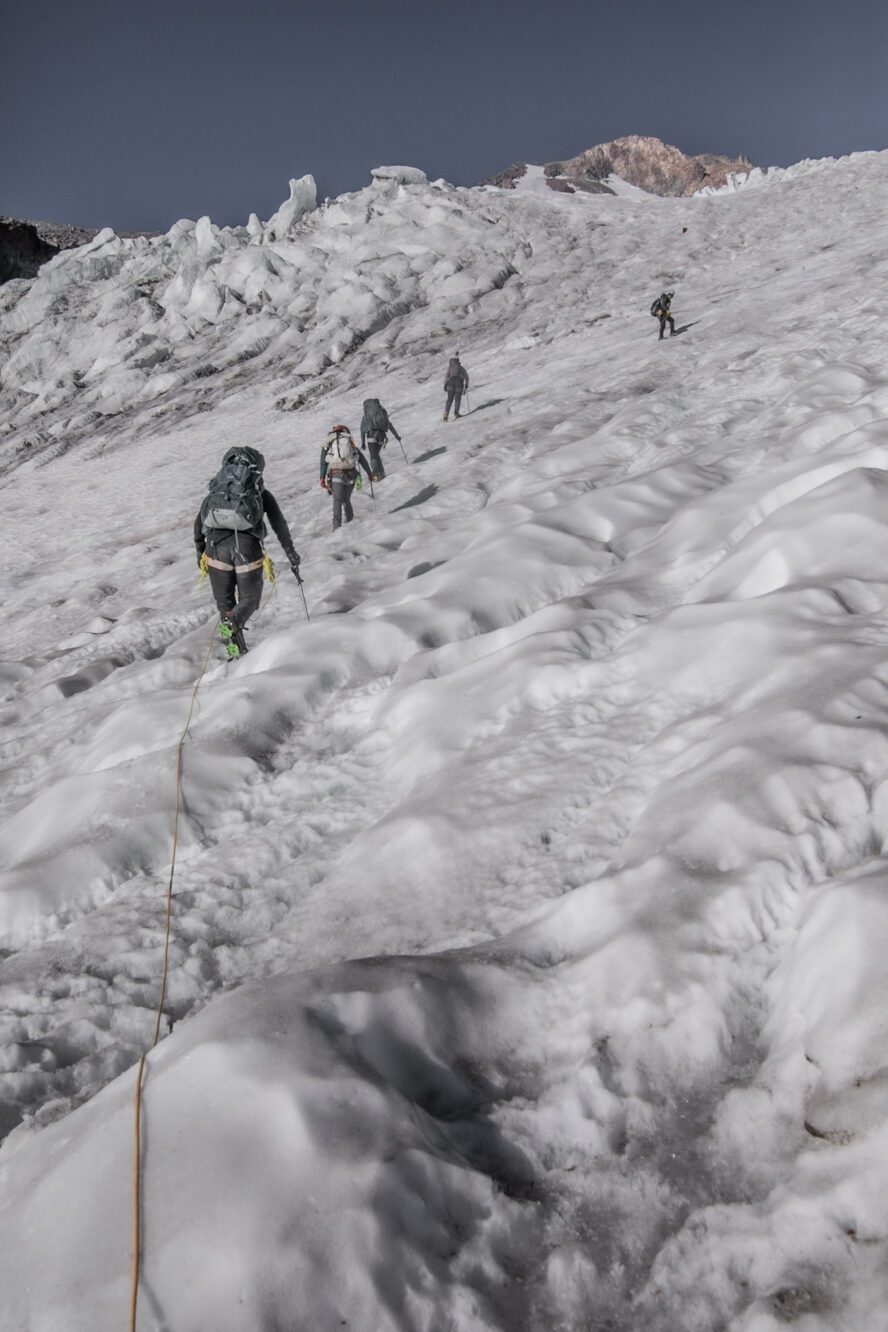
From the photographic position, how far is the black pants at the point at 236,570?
793 centimetres

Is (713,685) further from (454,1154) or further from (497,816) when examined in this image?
(454,1154)

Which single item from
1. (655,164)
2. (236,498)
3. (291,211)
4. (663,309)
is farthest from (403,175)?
(655,164)

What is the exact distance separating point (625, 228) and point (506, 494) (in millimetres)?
32705

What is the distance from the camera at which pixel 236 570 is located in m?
7.99

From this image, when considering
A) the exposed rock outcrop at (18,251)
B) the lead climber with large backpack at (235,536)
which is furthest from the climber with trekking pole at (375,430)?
the exposed rock outcrop at (18,251)

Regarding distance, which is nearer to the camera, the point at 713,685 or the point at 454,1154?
the point at 454,1154


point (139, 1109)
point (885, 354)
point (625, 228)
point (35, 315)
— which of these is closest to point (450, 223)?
point (625, 228)

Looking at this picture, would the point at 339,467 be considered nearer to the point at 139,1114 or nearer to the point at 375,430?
the point at 375,430

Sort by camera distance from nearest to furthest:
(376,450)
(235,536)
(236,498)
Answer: (236,498) < (235,536) < (376,450)

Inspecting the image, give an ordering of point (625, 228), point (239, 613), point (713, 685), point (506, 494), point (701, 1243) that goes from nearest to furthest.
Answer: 1. point (701, 1243)
2. point (713, 685)
3. point (239, 613)
4. point (506, 494)
5. point (625, 228)

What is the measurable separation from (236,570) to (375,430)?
29.3ft

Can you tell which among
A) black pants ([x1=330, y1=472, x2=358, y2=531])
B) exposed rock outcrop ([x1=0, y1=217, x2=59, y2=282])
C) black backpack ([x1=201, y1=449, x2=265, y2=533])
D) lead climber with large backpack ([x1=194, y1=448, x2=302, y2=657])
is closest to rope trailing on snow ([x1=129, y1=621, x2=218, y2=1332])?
lead climber with large backpack ([x1=194, y1=448, x2=302, y2=657])

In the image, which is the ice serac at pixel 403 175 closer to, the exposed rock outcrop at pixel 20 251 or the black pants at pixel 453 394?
the exposed rock outcrop at pixel 20 251

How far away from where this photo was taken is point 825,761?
364 cm
